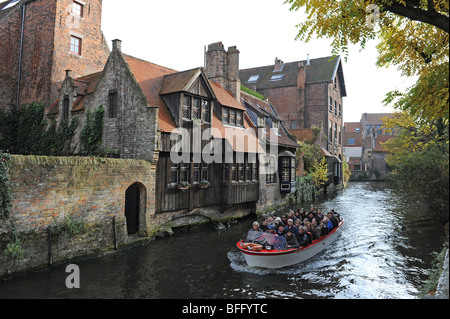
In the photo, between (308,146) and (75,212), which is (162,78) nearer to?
(75,212)

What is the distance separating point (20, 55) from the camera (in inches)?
958

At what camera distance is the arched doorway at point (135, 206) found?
14.1 m

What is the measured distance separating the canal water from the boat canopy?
0.90 metres

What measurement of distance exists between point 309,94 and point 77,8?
29.2m

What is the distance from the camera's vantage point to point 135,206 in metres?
14.6

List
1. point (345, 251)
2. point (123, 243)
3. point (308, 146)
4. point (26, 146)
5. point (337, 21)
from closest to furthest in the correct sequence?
point (337, 21) < point (123, 243) < point (345, 251) < point (26, 146) < point (308, 146)

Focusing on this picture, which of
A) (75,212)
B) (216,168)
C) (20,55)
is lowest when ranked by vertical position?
(75,212)

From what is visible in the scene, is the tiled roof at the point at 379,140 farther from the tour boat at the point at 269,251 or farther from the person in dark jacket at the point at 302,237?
the tour boat at the point at 269,251

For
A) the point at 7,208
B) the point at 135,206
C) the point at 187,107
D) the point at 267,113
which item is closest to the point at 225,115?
the point at 187,107

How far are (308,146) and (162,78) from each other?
62.8ft

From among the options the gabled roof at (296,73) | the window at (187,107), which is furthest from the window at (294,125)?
the window at (187,107)

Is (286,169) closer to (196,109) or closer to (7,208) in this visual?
(196,109)

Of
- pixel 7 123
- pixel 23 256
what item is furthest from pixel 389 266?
pixel 7 123

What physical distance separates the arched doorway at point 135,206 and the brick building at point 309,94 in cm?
2841
